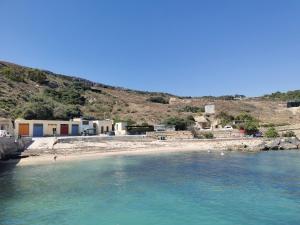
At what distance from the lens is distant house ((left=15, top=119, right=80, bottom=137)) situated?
183ft

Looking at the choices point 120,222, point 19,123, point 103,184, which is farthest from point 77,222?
point 19,123

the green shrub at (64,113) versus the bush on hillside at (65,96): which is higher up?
the bush on hillside at (65,96)

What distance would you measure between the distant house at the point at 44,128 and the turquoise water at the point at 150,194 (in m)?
21.0

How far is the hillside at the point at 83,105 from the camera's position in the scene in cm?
7281

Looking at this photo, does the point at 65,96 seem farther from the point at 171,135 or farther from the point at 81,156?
the point at 81,156

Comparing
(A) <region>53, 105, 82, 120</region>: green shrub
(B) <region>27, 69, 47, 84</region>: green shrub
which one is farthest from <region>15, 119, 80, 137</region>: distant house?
(B) <region>27, 69, 47, 84</region>: green shrub

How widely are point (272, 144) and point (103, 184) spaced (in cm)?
4071

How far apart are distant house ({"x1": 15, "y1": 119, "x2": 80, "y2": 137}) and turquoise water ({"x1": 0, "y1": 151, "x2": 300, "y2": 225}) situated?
21.0m

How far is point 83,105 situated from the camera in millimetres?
97938

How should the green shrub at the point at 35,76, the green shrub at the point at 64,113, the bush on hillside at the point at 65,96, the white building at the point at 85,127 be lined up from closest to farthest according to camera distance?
the white building at the point at 85,127, the green shrub at the point at 64,113, the bush on hillside at the point at 65,96, the green shrub at the point at 35,76

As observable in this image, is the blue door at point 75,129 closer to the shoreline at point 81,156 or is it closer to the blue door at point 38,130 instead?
the blue door at point 38,130

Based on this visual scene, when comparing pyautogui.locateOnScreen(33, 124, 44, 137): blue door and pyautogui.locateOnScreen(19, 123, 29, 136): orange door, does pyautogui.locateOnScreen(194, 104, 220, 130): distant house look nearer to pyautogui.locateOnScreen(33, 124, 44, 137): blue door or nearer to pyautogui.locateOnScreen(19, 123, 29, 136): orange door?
pyautogui.locateOnScreen(33, 124, 44, 137): blue door

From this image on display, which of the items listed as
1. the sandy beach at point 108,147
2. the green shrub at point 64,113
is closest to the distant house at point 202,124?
the sandy beach at point 108,147

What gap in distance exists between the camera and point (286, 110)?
114m
